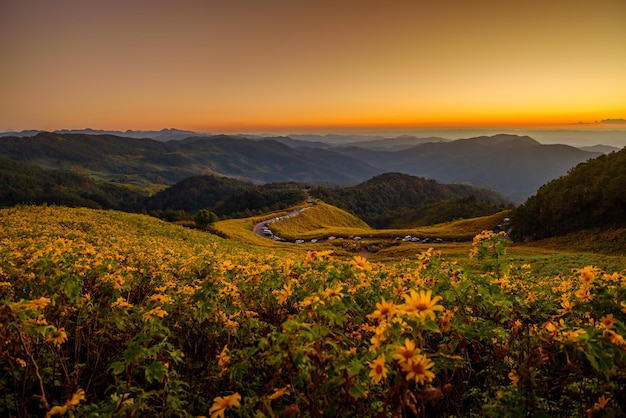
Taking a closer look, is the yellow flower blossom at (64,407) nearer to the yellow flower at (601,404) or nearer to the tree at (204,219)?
the yellow flower at (601,404)

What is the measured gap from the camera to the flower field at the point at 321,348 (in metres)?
2.59

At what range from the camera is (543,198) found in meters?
56.0

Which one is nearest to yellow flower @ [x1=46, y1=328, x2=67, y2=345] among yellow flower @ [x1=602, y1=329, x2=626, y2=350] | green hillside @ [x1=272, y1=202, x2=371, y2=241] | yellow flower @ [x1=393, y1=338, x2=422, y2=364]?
yellow flower @ [x1=393, y1=338, x2=422, y2=364]

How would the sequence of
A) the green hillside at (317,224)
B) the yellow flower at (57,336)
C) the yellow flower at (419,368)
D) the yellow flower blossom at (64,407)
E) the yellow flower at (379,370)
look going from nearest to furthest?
the yellow flower at (419,368)
the yellow flower at (379,370)
the yellow flower blossom at (64,407)
the yellow flower at (57,336)
the green hillside at (317,224)

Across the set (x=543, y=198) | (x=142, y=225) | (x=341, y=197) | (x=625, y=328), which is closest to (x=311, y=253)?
(x=625, y=328)

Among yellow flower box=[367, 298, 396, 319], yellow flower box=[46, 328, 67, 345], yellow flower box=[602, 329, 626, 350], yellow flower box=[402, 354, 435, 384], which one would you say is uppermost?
yellow flower box=[367, 298, 396, 319]

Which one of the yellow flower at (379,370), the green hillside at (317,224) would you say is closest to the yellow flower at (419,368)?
the yellow flower at (379,370)

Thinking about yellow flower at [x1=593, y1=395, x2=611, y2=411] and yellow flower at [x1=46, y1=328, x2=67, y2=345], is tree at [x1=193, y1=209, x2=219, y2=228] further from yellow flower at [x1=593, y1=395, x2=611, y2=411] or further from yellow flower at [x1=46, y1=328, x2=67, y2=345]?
yellow flower at [x1=593, y1=395, x2=611, y2=411]

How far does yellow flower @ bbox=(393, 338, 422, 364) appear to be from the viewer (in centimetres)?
228

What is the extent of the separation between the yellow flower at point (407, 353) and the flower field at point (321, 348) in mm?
16

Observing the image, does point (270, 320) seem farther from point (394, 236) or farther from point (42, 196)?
point (42, 196)

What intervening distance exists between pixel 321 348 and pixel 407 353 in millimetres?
820

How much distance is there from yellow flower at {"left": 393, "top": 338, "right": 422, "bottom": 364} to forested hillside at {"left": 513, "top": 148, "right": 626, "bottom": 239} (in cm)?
5182

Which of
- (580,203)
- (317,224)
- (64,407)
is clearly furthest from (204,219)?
(580,203)
